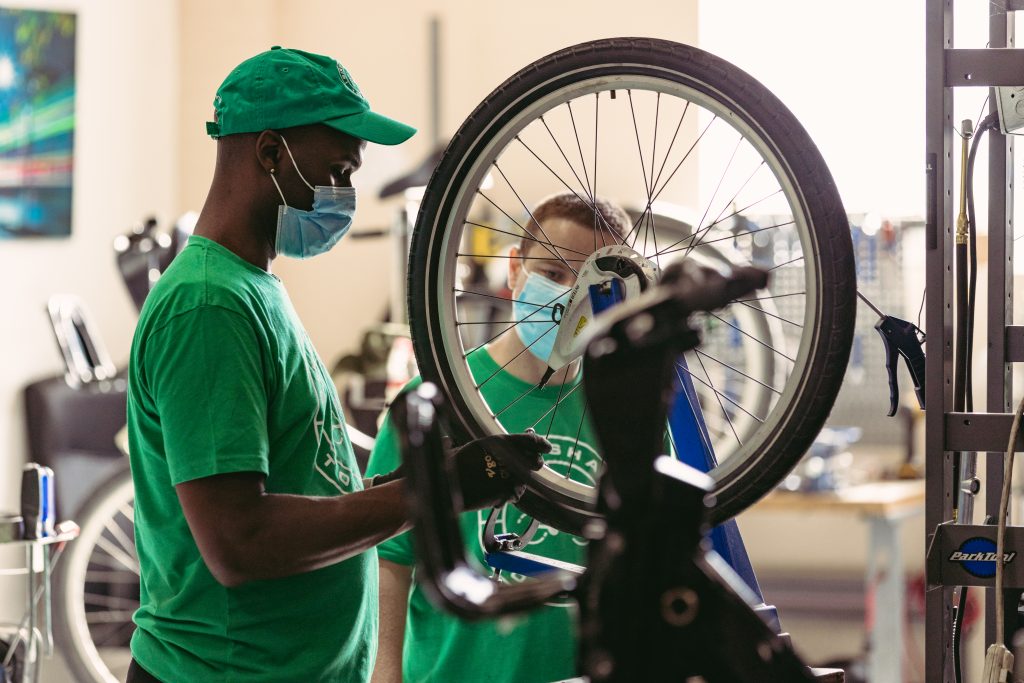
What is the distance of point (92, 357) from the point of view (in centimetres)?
334

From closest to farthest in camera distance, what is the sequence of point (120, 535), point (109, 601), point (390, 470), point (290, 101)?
point (290, 101)
point (390, 470)
point (120, 535)
point (109, 601)

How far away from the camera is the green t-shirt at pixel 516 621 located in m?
1.43

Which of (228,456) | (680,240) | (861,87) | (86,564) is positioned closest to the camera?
(228,456)

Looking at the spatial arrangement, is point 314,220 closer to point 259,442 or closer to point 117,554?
point 259,442

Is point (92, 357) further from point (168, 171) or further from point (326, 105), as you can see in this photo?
point (326, 105)

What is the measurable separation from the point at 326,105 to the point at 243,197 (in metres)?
0.14

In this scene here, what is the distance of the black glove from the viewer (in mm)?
1116

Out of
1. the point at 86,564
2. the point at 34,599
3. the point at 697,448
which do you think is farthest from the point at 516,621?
the point at 86,564

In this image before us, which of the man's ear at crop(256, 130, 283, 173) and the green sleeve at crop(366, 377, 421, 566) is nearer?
the man's ear at crop(256, 130, 283, 173)

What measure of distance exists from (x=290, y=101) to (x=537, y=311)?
0.43 metres

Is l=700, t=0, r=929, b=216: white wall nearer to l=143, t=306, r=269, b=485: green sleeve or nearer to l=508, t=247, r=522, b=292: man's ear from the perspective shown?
l=508, t=247, r=522, b=292: man's ear

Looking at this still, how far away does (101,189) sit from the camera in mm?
3740

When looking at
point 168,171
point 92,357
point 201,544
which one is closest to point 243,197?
point 201,544

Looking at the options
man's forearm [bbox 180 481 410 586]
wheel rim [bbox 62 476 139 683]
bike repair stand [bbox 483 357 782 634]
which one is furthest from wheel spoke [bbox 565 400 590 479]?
wheel rim [bbox 62 476 139 683]
